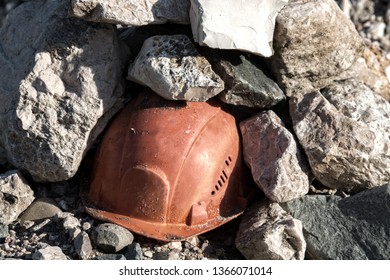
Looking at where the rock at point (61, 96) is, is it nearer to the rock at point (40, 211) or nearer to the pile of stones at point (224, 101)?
the pile of stones at point (224, 101)

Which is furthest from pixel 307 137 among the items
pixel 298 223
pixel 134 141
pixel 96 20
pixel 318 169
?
pixel 96 20

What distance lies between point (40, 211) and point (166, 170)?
73 cm

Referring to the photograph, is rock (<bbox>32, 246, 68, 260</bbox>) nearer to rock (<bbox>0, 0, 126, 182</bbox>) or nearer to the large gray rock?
rock (<bbox>0, 0, 126, 182</bbox>)

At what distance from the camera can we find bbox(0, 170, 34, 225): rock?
378 centimetres

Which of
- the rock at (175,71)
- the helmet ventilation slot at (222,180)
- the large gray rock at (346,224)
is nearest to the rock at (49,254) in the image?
the helmet ventilation slot at (222,180)

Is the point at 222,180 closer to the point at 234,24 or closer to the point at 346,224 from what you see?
the point at 346,224

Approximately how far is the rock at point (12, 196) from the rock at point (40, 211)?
0.14 ft

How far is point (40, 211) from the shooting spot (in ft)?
12.6

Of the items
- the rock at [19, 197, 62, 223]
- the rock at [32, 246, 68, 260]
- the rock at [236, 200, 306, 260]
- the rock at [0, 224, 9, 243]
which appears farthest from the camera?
the rock at [19, 197, 62, 223]

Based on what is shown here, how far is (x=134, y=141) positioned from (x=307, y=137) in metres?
0.91

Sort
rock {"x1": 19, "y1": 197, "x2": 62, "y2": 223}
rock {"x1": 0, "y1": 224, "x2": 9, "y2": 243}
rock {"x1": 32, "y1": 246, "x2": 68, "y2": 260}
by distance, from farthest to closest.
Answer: rock {"x1": 19, "y1": 197, "x2": 62, "y2": 223} → rock {"x1": 0, "y1": 224, "x2": 9, "y2": 243} → rock {"x1": 32, "y1": 246, "x2": 68, "y2": 260}

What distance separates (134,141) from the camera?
12.1 ft

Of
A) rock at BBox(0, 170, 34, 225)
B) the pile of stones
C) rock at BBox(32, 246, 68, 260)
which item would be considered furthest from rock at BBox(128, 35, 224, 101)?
rock at BBox(32, 246, 68, 260)

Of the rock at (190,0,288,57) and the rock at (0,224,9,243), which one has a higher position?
the rock at (190,0,288,57)
